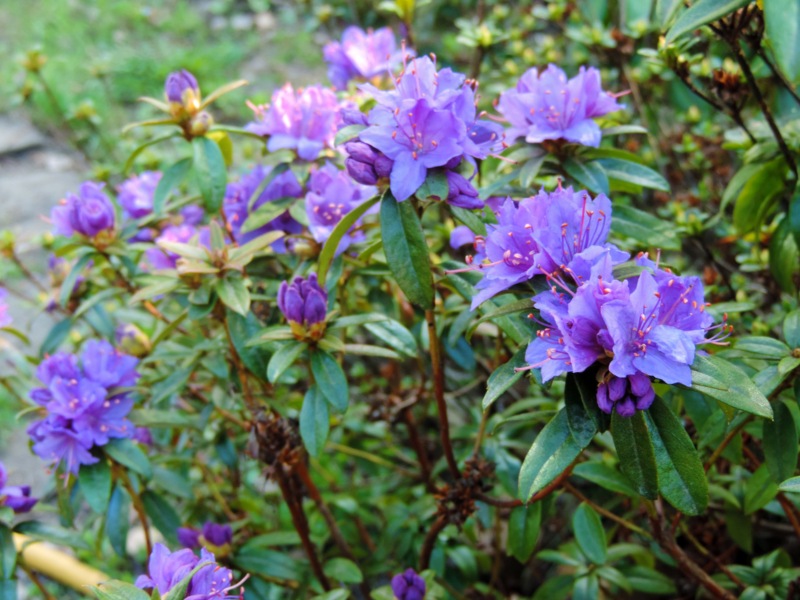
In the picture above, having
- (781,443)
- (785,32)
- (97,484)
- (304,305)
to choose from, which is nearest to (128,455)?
(97,484)

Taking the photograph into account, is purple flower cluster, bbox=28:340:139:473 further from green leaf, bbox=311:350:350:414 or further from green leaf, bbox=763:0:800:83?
green leaf, bbox=763:0:800:83

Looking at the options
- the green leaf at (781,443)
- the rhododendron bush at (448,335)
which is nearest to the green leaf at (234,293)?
the rhododendron bush at (448,335)

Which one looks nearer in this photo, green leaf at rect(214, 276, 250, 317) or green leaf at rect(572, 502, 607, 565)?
green leaf at rect(214, 276, 250, 317)

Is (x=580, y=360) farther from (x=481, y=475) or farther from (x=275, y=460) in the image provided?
(x=275, y=460)

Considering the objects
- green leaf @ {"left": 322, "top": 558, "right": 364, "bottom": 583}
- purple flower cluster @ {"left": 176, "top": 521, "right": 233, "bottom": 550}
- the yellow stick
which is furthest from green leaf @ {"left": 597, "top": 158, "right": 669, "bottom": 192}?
the yellow stick

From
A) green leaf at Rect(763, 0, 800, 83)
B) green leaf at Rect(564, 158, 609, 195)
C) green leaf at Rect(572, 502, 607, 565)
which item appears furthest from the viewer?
green leaf at Rect(572, 502, 607, 565)
